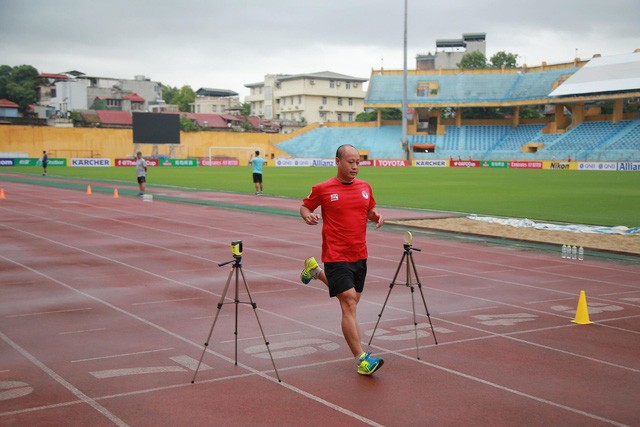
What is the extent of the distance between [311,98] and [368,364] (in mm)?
130427

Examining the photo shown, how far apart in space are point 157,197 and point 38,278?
19973mm

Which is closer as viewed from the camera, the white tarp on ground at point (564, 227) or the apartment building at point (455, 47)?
the white tarp on ground at point (564, 227)

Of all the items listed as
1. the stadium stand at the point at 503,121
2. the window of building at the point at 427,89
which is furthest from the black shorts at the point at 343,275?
the window of building at the point at 427,89

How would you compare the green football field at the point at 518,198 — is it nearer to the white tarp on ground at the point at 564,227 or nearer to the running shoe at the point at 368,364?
the white tarp on ground at the point at 564,227

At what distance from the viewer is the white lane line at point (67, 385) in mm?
5776

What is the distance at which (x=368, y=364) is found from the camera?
6738 mm

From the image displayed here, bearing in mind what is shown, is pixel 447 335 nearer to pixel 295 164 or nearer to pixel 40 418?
pixel 40 418

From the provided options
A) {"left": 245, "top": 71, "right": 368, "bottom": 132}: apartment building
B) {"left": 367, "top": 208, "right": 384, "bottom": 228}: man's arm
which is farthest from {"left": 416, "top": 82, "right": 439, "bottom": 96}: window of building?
{"left": 367, "top": 208, "right": 384, "bottom": 228}: man's arm

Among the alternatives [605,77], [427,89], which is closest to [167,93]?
[427,89]

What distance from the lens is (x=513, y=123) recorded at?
94.0 metres

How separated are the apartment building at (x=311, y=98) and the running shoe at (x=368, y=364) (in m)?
124

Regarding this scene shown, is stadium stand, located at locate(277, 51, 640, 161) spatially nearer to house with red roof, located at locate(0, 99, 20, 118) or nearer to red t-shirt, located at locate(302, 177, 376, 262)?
house with red roof, located at locate(0, 99, 20, 118)

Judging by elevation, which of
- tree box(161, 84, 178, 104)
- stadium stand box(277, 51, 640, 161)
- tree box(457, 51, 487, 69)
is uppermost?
tree box(457, 51, 487, 69)

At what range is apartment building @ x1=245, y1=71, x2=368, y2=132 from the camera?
135 metres
